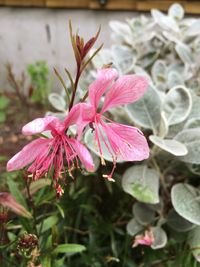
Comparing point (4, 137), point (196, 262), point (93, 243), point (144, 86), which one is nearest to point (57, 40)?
point (4, 137)

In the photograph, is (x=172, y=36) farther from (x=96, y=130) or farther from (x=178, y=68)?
(x=96, y=130)

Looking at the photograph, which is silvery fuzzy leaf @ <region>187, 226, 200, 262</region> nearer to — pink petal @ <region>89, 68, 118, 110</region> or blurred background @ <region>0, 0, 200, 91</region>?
pink petal @ <region>89, 68, 118, 110</region>

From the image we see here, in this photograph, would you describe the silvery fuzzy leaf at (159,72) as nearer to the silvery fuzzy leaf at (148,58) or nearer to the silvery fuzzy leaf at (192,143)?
the silvery fuzzy leaf at (148,58)

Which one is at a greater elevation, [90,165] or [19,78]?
[90,165]

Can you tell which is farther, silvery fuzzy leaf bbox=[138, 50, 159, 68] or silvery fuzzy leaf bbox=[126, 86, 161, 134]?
silvery fuzzy leaf bbox=[138, 50, 159, 68]

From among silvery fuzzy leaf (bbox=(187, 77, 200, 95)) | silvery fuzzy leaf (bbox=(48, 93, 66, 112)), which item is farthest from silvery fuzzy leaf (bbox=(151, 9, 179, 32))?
silvery fuzzy leaf (bbox=(48, 93, 66, 112))

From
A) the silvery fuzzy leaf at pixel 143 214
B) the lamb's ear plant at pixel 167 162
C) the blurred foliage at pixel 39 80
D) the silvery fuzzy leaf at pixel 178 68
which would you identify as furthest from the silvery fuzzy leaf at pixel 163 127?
the blurred foliage at pixel 39 80

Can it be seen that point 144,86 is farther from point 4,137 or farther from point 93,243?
point 4,137
